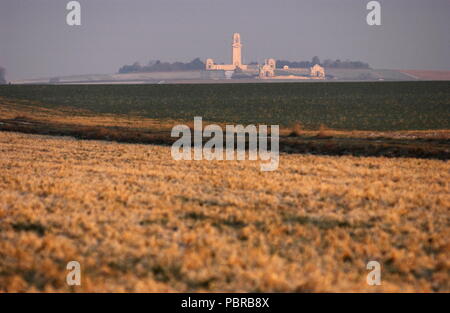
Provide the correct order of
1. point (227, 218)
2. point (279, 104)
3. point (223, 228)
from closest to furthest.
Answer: point (223, 228), point (227, 218), point (279, 104)

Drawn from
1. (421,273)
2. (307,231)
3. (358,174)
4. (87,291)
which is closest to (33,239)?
(87,291)

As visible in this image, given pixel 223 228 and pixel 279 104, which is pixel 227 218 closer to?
pixel 223 228

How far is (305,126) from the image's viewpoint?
4488 centimetres

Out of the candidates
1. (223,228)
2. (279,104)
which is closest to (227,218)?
(223,228)

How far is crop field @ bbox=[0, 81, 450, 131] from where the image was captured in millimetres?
48875

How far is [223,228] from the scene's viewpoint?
10.3 m

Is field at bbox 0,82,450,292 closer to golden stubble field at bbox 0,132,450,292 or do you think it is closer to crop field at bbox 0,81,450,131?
golden stubble field at bbox 0,132,450,292

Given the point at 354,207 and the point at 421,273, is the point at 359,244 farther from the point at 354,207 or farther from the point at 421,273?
the point at 354,207

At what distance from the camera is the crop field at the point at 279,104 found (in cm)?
4888

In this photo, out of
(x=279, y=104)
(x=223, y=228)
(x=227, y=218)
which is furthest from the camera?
(x=279, y=104)

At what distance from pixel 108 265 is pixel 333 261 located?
162 inches

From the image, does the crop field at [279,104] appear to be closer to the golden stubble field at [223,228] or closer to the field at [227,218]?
the field at [227,218]

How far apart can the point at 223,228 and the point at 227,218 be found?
83 centimetres

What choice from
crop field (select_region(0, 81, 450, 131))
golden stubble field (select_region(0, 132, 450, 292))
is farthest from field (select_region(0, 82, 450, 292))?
crop field (select_region(0, 81, 450, 131))
